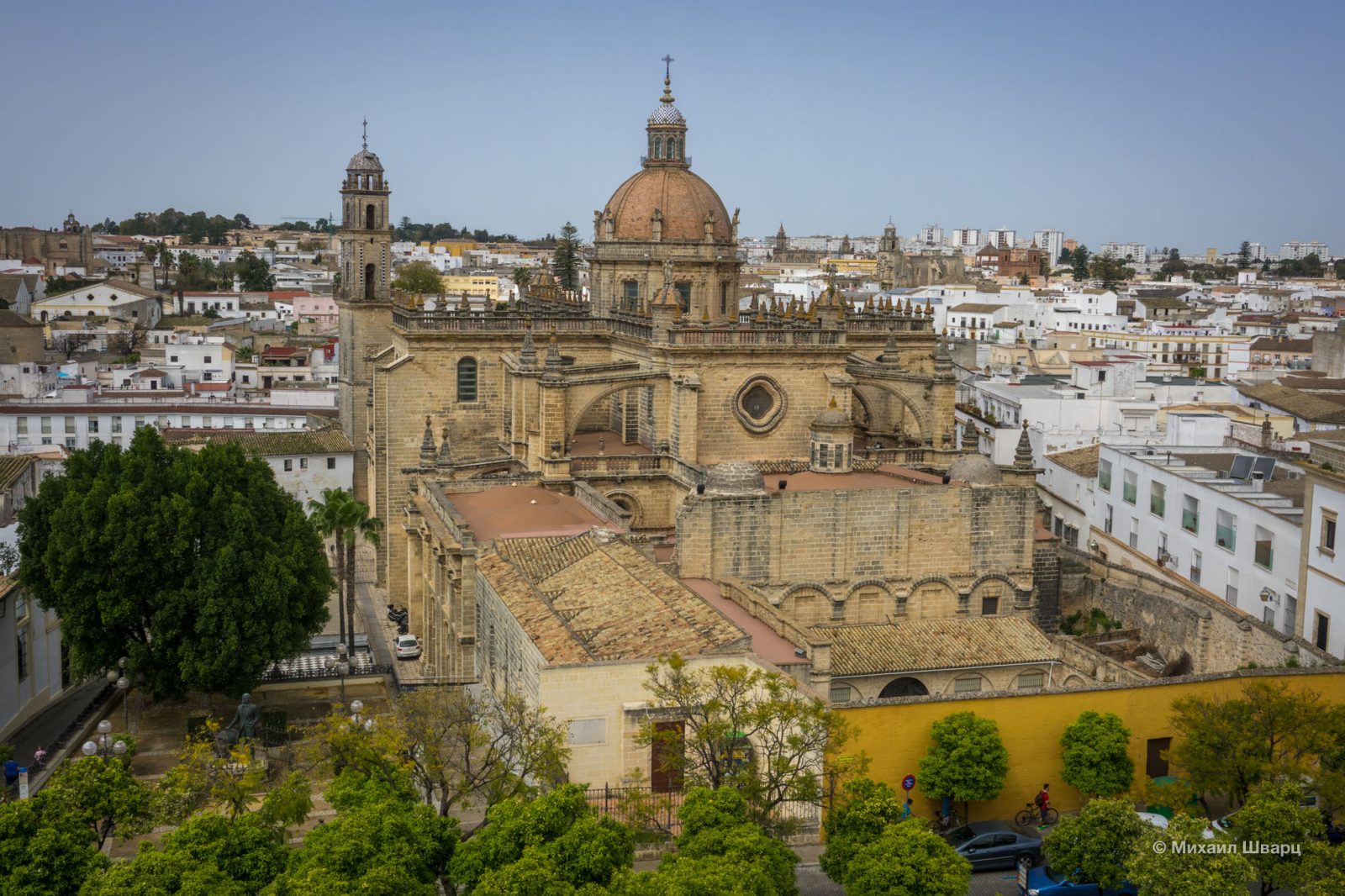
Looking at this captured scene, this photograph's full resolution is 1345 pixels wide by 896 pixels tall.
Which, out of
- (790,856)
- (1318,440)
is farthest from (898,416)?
(790,856)

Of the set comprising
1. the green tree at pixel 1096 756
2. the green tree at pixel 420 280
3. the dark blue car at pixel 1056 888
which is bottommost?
the dark blue car at pixel 1056 888

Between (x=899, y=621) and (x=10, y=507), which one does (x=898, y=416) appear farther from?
(x=10, y=507)

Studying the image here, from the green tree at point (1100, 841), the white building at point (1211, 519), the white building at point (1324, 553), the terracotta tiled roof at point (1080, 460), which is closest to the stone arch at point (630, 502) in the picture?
the white building at point (1211, 519)

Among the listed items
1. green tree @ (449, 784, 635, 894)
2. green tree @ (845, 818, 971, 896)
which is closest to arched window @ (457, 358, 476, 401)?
green tree @ (449, 784, 635, 894)

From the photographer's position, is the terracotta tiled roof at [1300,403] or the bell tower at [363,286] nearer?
the bell tower at [363,286]

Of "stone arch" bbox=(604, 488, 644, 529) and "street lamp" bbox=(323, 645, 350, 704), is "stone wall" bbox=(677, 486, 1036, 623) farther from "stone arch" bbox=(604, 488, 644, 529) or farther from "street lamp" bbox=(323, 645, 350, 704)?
"street lamp" bbox=(323, 645, 350, 704)

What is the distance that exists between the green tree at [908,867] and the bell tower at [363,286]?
35511 millimetres

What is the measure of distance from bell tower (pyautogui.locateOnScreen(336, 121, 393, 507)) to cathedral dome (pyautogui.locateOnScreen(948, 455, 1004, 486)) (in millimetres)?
23413

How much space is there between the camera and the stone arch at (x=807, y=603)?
1410 inches

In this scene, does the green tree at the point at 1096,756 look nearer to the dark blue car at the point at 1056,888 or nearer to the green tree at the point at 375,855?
the dark blue car at the point at 1056,888

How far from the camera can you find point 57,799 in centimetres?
2050

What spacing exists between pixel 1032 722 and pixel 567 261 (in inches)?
3669

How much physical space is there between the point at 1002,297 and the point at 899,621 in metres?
80.1

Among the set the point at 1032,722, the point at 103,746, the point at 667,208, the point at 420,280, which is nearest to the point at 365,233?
Answer: the point at 667,208
